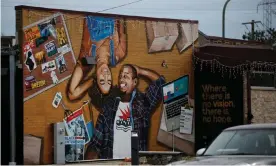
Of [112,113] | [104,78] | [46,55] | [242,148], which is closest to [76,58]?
[46,55]

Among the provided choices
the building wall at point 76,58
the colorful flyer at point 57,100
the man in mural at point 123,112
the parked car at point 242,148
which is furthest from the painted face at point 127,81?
the parked car at point 242,148

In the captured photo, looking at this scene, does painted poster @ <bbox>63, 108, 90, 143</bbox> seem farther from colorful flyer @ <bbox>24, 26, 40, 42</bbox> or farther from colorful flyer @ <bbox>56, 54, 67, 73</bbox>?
colorful flyer @ <bbox>24, 26, 40, 42</bbox>

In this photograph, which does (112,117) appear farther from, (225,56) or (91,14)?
(225,56)

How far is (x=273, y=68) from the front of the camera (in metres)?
23.4

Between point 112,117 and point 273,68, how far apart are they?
7.55 metres

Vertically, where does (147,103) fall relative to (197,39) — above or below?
below

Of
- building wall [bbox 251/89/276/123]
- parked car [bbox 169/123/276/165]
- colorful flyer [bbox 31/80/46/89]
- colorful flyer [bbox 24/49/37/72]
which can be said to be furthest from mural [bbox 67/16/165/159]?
parked car [bbox 169/123/276/165]

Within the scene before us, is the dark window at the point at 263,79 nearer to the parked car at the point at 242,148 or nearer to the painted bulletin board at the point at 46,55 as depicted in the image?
the painted bulletin board at the point at 46,55

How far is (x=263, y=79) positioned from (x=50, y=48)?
10124mm

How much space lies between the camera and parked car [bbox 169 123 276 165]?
8.15 meters

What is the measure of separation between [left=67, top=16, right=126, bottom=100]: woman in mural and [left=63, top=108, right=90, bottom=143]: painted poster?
23.6 inches

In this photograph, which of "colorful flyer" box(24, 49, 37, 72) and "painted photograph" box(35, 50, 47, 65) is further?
"painted photograph" box(35, 50, 47, 65)

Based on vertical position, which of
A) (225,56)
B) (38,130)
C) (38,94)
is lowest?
(38,130)

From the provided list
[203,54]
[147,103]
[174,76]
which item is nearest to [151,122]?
[147,103]
